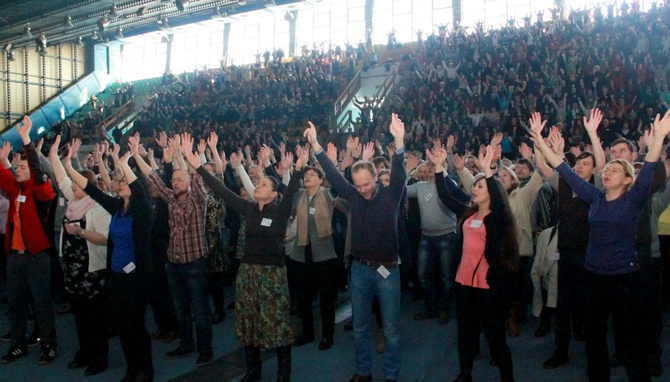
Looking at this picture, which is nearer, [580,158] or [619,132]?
[580,158]

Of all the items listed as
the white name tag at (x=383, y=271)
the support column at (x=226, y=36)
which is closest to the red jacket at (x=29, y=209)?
the white name tag at (x=383, y=271)

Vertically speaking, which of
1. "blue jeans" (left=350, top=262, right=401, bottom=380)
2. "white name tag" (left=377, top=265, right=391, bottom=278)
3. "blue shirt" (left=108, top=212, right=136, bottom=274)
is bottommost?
"blue jeans" (left=350, top=262, right=401, bottom=380)

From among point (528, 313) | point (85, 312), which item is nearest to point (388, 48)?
point (528, 313)

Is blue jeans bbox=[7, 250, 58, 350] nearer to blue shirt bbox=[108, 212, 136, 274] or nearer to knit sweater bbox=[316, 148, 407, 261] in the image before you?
blue shirt bbox=[108, 212, 136, 274]

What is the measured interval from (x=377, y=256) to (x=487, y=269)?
0.75 meters

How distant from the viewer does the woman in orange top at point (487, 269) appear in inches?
141

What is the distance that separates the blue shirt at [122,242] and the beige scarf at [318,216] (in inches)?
62.4

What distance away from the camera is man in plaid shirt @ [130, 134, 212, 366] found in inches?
177

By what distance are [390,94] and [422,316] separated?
11.5 meters

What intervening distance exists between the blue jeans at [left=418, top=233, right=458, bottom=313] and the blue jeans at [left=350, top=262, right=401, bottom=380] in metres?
1.66

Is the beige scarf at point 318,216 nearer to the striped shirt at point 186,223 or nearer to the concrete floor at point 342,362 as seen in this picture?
the striped shirt at point 186,223

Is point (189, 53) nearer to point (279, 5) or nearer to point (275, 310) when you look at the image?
point (279, 5)

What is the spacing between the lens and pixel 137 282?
398 cm

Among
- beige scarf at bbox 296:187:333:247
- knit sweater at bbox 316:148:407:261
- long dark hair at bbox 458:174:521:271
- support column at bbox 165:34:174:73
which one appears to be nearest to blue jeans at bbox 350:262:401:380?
knit sweater at bbox 316:148:407:261
